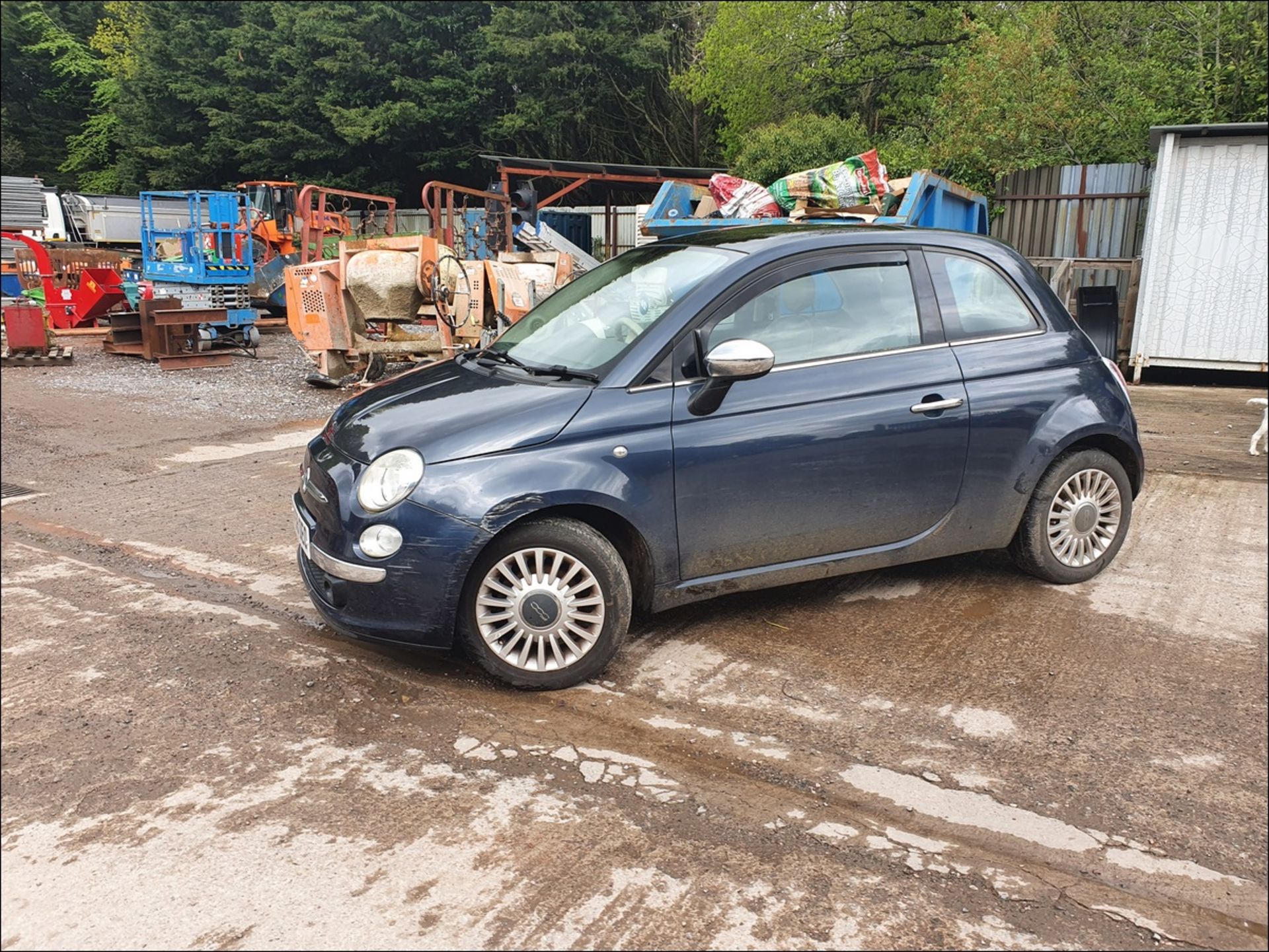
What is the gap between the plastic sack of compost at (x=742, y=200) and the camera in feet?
30.6

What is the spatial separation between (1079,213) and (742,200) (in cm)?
625

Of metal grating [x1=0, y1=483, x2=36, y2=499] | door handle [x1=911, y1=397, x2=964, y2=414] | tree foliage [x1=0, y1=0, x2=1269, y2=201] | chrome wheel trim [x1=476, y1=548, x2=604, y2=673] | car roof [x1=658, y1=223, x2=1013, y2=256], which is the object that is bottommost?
metal grating [x1=0, y1=483, x2=36, y2=499]

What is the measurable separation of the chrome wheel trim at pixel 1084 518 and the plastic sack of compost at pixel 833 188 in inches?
188

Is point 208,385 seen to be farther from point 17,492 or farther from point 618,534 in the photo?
point 618,534

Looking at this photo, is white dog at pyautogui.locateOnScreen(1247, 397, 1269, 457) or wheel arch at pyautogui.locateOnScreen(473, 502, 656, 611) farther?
white dog at pyautogui.locateOnScreen(1247, 397, 1269, 457)

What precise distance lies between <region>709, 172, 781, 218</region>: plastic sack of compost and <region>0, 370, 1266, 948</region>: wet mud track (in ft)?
17.1

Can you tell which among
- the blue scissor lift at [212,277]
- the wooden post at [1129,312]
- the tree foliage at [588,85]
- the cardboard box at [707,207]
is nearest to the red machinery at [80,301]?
the blue scissor lift at [212,277]

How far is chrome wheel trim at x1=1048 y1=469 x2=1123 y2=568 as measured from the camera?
479 cm

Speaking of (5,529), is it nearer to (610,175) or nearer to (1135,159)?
(1135,159)

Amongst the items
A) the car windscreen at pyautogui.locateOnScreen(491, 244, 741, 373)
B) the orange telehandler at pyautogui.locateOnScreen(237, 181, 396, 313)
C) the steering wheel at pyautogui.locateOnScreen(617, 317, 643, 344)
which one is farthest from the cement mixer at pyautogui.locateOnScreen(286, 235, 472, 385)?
the steering wheel at pyautogui.locateOnScreen(617, 317, 643, 344)

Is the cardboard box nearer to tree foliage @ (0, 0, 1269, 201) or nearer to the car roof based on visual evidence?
tree foliage @ (0, 0, 1269, 201)

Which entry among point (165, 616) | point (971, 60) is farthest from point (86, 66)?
point (165, 616)

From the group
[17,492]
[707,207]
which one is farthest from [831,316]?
[707,207]

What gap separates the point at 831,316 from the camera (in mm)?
4312
